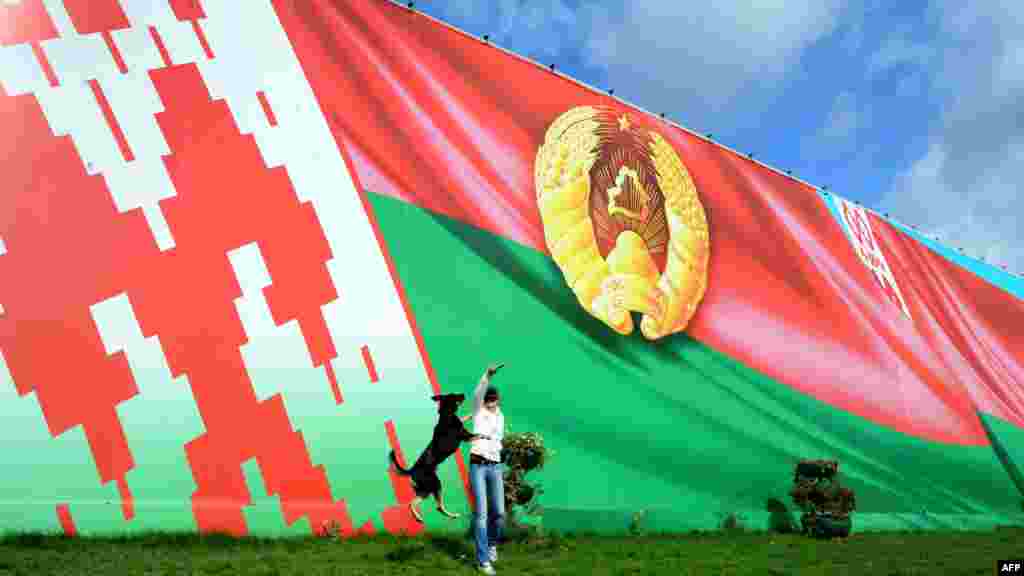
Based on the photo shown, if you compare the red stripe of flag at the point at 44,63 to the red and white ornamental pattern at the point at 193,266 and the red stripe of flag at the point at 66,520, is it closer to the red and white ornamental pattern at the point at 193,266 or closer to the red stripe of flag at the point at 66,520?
the red and white ornamental pattern at the point at 193,266

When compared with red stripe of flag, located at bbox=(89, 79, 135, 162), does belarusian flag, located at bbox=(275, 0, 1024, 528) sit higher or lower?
lower

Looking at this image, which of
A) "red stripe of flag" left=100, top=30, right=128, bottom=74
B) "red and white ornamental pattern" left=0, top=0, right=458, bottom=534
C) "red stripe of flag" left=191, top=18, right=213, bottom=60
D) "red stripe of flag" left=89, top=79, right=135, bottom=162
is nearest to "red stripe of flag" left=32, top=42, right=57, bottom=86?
"red and white ornamental pattern" left=0, top=0, right=458, bottom=534

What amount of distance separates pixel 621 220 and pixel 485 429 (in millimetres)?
5717

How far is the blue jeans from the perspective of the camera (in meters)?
6.05

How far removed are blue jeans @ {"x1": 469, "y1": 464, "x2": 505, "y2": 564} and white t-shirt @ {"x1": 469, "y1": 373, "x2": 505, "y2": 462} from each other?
0.33 feet

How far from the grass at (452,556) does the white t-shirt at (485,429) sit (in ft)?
2.83

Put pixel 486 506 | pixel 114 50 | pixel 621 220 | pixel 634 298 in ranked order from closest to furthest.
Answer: pixel 486 506, pixel 114 50, pixel 634 298, pixel 621 220

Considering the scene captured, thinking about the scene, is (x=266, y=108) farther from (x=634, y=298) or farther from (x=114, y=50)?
(x=634, y=298)

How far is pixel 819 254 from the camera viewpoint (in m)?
14.4

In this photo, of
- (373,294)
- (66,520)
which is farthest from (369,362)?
(66,520)

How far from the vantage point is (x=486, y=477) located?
6219 mm

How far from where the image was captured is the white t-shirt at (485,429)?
6191mm

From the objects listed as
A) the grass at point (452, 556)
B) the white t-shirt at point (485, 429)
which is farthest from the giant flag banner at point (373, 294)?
the white t-shirt at point (485, 429)

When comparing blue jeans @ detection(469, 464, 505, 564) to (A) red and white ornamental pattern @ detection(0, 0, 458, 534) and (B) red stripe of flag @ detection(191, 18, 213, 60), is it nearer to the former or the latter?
(A) red and white ornamental pattern @ detection(0, 0, 458, 534)
